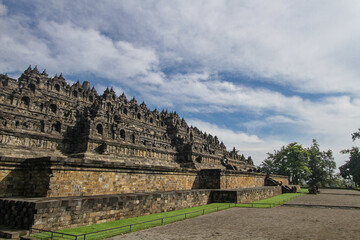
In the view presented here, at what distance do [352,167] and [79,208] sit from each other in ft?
221

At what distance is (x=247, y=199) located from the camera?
19688mm

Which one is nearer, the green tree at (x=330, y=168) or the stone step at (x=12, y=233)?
the stone step at (x=12, y=233)

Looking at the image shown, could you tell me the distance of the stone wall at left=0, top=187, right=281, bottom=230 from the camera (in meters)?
8.15

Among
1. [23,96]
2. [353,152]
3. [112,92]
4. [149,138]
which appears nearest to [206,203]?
[149,138]

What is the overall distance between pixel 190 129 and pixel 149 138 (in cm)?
1462

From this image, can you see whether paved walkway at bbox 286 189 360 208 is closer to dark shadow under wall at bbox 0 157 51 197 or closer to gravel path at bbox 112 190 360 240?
gravel path at bbox 112 190 360 240

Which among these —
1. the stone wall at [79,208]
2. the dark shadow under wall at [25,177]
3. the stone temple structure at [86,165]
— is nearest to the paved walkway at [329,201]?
the stone temple structure at [86,165]

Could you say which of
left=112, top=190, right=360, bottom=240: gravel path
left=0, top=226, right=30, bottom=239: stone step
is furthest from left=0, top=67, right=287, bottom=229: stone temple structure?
left=112, top=190, right=360, bottom=240: gravel path

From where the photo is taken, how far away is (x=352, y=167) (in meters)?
59.0

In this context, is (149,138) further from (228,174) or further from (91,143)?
(228,174)

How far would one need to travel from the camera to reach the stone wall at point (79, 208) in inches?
321

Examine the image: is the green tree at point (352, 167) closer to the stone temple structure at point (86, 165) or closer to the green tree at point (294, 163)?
the green tree at point (294, 163)

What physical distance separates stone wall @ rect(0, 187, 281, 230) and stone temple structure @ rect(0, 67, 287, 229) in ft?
0.11

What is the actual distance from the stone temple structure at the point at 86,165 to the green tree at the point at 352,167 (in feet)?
124
